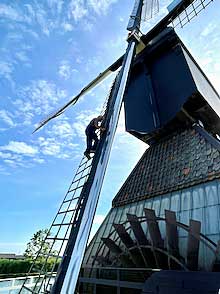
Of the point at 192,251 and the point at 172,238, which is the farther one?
the point at 172,238

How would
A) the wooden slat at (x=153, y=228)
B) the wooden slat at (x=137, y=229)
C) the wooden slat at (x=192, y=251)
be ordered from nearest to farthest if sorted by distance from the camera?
1. the wooden slat at (x=192, y=251)
2. the wooden slat at (x=153, y=228)
3. the wooden slat at (x=137, y=229)

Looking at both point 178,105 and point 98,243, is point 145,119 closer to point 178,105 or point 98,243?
point 178,105

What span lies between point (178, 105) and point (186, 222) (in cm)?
418

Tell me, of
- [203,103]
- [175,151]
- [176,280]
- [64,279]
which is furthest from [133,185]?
[64,279]

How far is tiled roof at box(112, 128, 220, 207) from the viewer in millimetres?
5613

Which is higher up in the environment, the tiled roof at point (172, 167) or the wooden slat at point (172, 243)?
the tiled roof at point (172, 167)

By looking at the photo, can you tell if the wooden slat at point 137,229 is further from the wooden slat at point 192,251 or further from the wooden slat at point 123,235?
the wooden slat at point 192,251

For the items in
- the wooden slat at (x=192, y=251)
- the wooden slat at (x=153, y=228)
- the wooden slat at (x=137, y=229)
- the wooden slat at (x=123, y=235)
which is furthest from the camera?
the wooden slat at (x=123, y=235)

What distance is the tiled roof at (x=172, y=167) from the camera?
18.4 ft

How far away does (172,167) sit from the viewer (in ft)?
21.6

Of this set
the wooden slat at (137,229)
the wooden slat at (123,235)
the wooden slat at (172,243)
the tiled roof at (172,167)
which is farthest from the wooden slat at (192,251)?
the tiled roof at (172,167)

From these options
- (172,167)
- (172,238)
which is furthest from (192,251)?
(172,167)

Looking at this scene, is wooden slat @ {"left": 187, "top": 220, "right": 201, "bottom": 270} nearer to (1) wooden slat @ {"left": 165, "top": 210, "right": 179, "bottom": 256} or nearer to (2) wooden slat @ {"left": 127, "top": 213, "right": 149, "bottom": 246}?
(1) wooden slat @ {"left": 165, "top": 210, "right": 179, "bottom": 256}

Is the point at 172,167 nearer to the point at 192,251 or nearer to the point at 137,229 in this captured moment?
the point at 137,229
